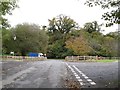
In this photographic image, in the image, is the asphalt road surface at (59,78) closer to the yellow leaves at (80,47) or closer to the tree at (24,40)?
the yellow leaves at (80,47)

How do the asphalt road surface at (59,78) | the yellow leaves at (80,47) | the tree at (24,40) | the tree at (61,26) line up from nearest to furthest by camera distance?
1. the asphalt road surface at (59,78)
2. the yellow leaves at (80,47)
3. the tree at (24,40)
4. the tree at (61,26)

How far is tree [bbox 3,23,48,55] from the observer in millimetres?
90562

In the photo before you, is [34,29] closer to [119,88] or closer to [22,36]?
[22,36]

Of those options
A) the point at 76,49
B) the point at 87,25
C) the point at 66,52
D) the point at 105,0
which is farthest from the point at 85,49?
the point at 105,0

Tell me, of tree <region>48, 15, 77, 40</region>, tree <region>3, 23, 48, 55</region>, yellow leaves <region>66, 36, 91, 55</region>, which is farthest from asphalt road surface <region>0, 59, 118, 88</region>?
tree <region>48, 15, 77, 40</region>

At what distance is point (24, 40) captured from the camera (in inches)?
3578

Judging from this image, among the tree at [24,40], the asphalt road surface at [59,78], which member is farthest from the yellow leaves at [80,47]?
the asphalt road surface at [59,78]

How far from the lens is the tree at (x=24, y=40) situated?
297 ft

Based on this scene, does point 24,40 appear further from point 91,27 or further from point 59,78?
point 59,78

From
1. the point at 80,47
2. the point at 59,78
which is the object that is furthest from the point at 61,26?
the point at 59,78

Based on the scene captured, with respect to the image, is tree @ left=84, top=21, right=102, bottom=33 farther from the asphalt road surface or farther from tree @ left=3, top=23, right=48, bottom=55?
the asphalt road surface

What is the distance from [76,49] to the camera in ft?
265

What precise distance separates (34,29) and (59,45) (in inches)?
460

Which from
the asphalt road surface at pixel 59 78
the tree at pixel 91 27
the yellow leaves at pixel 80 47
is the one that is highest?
the tree at pixel 91 27
